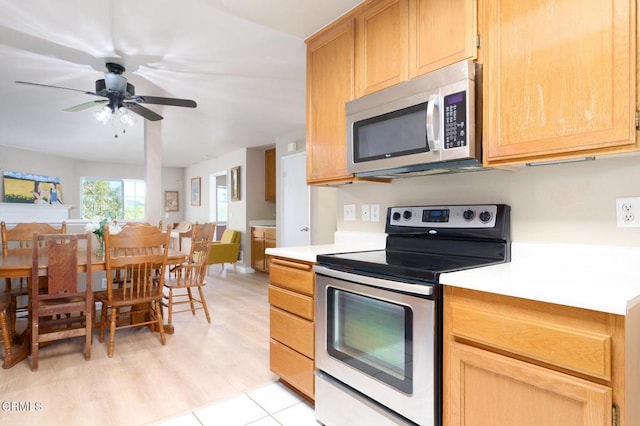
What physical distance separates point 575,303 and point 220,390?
1.99m

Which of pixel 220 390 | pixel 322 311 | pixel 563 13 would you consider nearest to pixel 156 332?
pixel 220 390

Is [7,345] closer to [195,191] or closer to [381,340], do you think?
[381,340]

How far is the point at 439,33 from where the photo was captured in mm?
1612

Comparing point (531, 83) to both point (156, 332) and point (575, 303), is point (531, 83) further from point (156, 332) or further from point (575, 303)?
point (156, 332)

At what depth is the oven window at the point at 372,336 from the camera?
54.0 inches

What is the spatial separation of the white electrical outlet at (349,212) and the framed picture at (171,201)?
7.74 metres

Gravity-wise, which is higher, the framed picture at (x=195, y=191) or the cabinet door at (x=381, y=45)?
the cabinet door at (x=381, y=45)

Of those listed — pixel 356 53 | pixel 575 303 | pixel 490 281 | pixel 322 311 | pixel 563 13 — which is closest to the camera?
pixel 575 303

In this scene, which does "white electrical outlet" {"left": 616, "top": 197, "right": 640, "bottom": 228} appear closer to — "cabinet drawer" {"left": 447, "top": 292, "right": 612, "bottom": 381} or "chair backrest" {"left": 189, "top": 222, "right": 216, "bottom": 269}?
"cabinet drawer" {"left": 447, "top": 292, "right": 612, "bottom": 381}

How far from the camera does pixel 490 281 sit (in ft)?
3.72

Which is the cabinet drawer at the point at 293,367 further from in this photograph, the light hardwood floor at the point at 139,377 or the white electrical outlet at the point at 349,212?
the white electrical outlet at the point at 349,212

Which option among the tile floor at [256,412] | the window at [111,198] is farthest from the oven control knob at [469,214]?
the window at [111,198]

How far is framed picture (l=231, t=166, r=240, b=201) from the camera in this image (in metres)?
6.70

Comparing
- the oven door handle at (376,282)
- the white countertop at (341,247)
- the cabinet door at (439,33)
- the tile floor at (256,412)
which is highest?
the cabinet door at (439,33)
